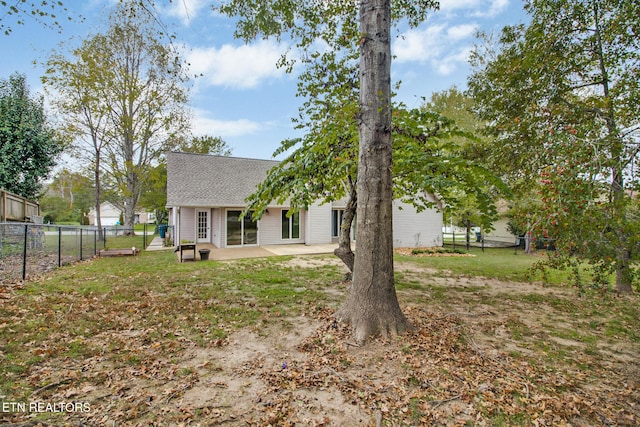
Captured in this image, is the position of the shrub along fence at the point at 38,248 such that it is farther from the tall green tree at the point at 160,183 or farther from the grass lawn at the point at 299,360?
the tall green tree at the point at 160,183

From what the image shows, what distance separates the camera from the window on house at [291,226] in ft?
55.5

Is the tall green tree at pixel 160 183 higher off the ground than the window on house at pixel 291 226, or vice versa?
the tall green tree at pixel 160 183

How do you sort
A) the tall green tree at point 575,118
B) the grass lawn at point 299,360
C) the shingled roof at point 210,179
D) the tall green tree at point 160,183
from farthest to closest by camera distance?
the tall green tree at point 160,183 → the shingled roof at point 210,179 → the tall green tree at point 575,118 → the grass lawn at point 299,360

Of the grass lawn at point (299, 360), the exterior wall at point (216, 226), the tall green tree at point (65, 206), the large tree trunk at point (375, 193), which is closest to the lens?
the grass lawn at point (299, 360)

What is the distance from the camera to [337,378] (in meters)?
3.14

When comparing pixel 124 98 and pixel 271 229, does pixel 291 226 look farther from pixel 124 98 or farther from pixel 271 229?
pixel 124 98

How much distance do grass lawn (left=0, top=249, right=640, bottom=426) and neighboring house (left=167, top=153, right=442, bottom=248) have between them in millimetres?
8788

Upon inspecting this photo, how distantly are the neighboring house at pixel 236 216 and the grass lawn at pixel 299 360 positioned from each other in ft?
28.8

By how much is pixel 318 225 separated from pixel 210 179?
267 inches

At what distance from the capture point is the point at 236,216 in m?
15.8

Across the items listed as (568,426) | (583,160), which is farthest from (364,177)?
(568,426)

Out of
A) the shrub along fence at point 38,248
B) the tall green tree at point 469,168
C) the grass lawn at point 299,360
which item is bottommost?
the grass lawn at point 299,360

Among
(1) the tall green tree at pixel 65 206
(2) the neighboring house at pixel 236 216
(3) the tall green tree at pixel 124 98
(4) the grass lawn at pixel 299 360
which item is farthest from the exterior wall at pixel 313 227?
(1) the tall green tree at pixel 65 206

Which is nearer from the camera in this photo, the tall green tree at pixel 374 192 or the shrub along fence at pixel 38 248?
the tall green tree at pixel 374 192
